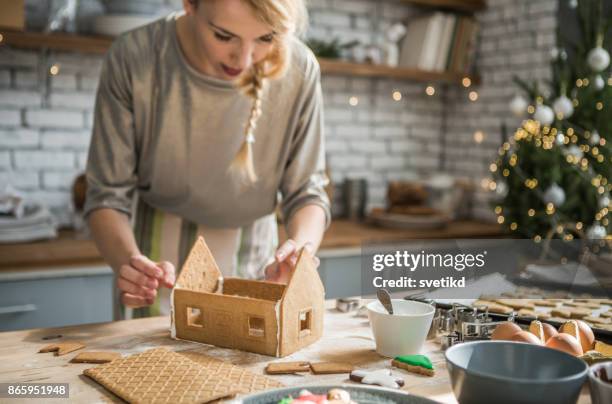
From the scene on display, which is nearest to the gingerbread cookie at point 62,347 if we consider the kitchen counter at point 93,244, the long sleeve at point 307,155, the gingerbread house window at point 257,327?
the gingerbread house window at point 257,327

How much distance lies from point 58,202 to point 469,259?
7.74 ft

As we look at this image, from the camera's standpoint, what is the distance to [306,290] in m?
1.25

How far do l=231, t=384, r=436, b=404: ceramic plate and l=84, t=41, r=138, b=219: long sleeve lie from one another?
3.10 ft

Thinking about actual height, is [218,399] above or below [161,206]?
below

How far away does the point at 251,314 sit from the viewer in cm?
118

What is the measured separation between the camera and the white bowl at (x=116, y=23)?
288 centimetres

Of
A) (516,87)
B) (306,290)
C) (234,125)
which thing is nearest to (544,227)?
(516,87)

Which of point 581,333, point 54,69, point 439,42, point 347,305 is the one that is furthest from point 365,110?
point 581,333

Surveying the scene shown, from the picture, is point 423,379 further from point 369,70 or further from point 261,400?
point 369,70

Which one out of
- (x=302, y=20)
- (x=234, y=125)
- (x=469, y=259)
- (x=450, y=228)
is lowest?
(x=450, y=228)

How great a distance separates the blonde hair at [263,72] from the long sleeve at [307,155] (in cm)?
10

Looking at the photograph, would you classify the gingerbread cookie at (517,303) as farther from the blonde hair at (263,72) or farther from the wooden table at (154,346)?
the blonde hair at (263,72)

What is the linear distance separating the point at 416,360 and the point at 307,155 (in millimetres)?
852

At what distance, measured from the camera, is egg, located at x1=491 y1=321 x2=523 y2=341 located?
3.60ft
